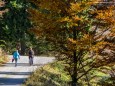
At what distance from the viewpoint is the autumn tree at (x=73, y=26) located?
19625 millimetres

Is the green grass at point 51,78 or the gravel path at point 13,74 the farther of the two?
the gravel path at point 13,74

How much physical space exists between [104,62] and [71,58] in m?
1.53

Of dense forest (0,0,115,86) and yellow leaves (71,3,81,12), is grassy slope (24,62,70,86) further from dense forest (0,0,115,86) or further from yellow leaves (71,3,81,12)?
yellow leaves (71,3,81,12)

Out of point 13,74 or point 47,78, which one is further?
point 13,74

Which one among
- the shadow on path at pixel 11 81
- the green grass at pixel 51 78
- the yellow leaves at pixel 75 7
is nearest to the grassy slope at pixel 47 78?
the green grass at pixel 51 78

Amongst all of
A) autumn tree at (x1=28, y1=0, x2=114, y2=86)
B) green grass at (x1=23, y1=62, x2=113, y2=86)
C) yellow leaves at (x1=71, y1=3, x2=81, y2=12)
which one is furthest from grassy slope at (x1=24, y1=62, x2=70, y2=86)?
yellow leaves at (x1=71, y1=3, x2=81, y2=12)

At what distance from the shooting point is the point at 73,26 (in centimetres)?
2003

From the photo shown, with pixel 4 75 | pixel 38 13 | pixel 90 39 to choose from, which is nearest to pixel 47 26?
pixel 38 13

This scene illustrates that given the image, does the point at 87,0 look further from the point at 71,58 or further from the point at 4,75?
the point at 4,75

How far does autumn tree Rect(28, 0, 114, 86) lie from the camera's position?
64.4ft

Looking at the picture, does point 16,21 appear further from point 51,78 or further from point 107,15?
point 107,15

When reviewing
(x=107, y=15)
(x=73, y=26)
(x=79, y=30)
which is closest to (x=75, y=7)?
(x=73, y=26)

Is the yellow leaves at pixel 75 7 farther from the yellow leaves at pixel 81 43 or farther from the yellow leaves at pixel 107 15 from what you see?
the yellow leaves at pixel 81 43

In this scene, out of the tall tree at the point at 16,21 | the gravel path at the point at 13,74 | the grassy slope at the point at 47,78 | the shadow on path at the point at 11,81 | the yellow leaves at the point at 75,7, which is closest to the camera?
the yellow leaves at the point at 75,7
